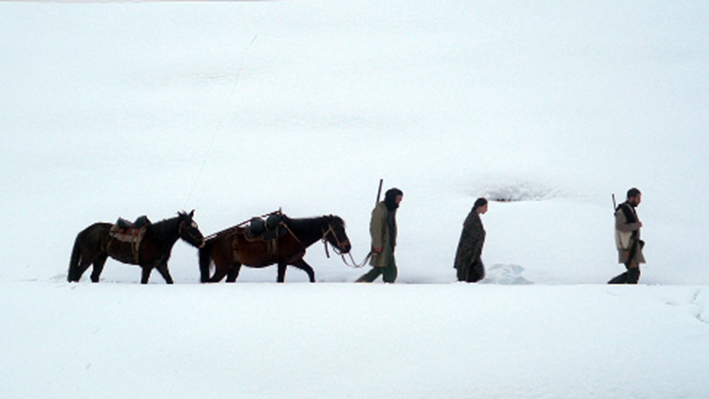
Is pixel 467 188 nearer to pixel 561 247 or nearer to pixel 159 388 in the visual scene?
pixel 561 247

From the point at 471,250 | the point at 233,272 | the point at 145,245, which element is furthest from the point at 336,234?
the point at 145,245

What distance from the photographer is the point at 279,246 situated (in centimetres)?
1202

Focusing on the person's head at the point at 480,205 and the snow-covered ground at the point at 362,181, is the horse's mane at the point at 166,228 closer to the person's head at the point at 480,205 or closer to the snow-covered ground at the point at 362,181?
the snow-covered ground at the point at 362,181

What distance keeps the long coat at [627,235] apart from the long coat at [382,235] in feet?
11.7

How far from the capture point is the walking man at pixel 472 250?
11.7m

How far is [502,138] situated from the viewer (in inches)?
822

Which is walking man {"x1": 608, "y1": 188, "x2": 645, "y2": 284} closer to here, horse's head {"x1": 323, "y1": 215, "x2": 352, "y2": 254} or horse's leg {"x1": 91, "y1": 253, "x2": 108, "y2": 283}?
horse's head {"x1": 323, "y1": 215, "x2": 352, "y2": 254}

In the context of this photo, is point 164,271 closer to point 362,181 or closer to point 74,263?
point 74,263

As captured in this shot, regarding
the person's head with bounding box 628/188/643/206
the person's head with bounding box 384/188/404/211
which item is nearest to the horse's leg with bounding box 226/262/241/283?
the person's head with bounding box 384/188/404/211

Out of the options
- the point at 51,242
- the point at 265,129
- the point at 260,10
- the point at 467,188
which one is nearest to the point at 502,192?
the point at 467,188

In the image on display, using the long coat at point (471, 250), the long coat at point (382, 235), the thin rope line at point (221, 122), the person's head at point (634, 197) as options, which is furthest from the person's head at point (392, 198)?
the thin rope line at point (221, 122)

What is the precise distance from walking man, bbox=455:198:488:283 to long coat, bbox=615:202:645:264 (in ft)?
7.19

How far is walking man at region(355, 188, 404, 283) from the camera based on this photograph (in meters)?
11.8

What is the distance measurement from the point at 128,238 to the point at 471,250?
540cm
